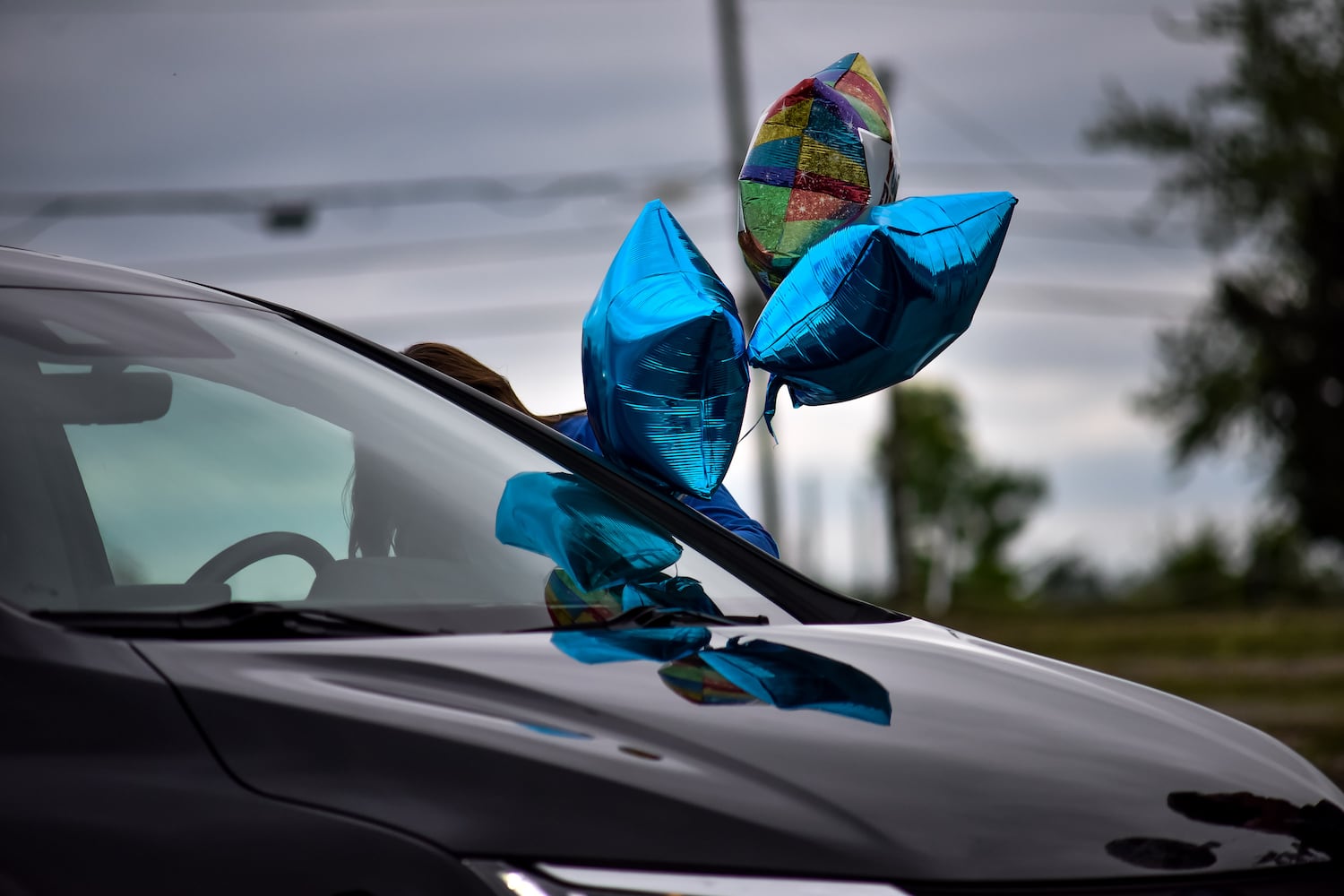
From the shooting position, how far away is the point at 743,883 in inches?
49.5

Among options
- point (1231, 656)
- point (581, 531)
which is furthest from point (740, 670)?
point (1231, 656)

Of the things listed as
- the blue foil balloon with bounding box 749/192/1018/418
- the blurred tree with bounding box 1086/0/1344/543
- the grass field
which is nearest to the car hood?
the blue foil balloon with bounding box 749/192/1018/418

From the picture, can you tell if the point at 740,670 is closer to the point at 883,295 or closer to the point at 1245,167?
the point at 883,295

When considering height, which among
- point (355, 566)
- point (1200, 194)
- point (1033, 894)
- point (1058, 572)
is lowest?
point (1058, 572)

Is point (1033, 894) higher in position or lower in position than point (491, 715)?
lower

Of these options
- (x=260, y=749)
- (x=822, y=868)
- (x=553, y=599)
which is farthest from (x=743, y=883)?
(x=553, y=599)

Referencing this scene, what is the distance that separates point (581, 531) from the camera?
1985 millimetres

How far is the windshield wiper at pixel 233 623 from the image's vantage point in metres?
1.52

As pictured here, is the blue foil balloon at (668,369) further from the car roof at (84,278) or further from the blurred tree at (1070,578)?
the blurred tree at (1070,578)

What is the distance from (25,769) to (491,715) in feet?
1.39

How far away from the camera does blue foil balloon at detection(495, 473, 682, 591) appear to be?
6.27ft

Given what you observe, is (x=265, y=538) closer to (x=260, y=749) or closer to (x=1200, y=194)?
(x=260, y=749)

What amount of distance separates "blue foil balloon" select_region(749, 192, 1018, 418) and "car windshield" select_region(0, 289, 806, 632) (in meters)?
0.53

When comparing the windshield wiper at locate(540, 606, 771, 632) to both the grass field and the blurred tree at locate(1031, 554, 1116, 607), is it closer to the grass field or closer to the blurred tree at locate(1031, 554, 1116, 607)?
the grass field
